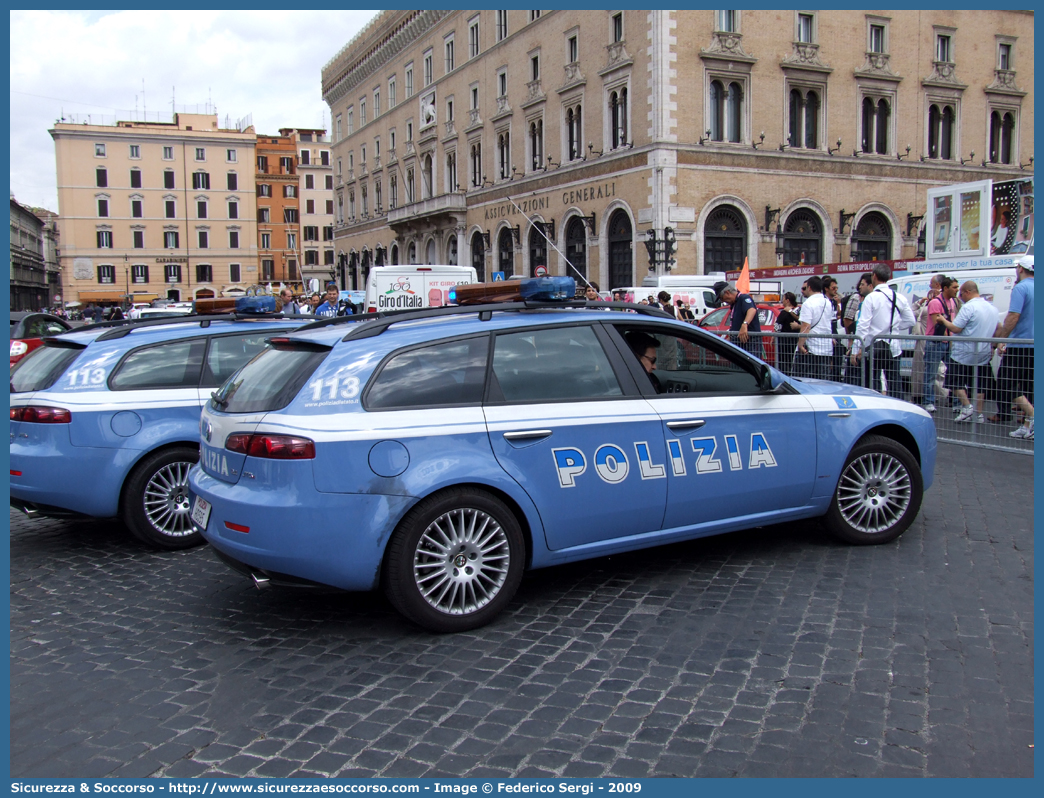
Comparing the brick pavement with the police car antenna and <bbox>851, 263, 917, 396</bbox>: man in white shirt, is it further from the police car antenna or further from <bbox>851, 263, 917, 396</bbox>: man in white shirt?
the police car antenna

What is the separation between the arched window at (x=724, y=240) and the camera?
116ft

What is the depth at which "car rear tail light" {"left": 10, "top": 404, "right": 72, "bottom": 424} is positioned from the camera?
5910 millimetres

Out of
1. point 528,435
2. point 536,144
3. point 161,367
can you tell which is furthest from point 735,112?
point 528,435

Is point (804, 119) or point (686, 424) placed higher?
point (804, 119)

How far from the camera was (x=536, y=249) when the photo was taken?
42875 mm

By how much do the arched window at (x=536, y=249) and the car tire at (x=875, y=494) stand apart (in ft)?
121

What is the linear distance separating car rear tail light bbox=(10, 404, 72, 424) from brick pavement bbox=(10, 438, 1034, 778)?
978mm

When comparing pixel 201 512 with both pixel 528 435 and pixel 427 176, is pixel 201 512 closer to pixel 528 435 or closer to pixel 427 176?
pixel 528 435

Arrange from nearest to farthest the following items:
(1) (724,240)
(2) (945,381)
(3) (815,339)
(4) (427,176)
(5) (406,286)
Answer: (2) (945,381), (3) (815,339), (5) (406,286), (1) (724,240), (4) (427,176)

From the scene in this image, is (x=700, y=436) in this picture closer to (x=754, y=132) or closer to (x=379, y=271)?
(x=379, y=271)

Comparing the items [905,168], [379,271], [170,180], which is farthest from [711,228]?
[170,180]

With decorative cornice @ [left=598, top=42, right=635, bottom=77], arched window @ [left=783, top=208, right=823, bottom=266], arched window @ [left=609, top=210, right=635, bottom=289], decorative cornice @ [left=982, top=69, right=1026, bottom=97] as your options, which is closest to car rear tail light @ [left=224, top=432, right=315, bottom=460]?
arched window @ [left=609, top=210, right=635, bottom=289]

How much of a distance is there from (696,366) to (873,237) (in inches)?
1436

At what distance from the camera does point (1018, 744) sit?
10.9ft
